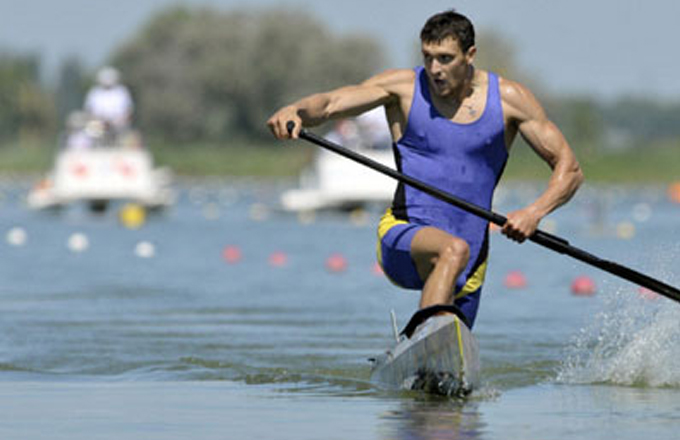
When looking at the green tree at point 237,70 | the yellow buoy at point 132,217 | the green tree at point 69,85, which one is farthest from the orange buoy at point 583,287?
the green tree at point 69,85

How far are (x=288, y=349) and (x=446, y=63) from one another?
3187mm

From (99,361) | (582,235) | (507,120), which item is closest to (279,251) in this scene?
(582,235)

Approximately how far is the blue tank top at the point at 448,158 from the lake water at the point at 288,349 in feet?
2.85

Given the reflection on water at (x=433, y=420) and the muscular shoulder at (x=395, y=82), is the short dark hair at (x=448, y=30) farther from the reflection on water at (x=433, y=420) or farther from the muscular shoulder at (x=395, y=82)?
the reflection on water at (x=433, y=420)

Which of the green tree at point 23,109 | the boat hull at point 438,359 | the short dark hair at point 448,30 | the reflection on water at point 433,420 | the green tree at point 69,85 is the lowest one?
the reflection on water at point 433,420

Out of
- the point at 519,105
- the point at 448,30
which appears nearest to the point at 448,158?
the point at 519,105

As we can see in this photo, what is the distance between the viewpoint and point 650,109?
181m

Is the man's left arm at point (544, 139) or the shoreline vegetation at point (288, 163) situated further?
the shoreline vegetation at point (288, 163)

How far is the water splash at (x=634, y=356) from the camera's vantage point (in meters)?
9.20

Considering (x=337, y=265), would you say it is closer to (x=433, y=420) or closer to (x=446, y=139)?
(x=446, y=139)

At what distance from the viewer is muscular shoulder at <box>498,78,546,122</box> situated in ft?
27.3

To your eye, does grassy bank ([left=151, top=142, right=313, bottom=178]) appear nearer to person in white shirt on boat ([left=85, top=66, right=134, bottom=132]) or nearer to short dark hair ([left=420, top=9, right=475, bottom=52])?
person in white shirt on boat ([left=85, top=66, right=134, bottom=132])

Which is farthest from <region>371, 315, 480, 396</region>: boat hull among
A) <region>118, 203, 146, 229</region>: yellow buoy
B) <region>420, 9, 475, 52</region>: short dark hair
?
<region>118, 203, 146, 229</region>: yellow buoy

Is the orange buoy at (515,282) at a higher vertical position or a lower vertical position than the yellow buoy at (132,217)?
lower
